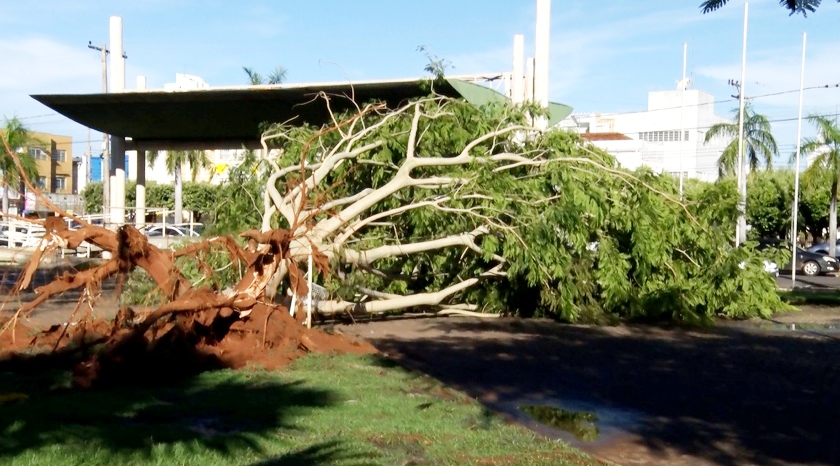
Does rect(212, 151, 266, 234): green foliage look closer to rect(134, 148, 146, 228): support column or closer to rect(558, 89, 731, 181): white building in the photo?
rect(134, 148, 146, 228): support column

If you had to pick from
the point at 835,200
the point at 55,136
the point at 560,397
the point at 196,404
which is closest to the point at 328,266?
the point at 560,397

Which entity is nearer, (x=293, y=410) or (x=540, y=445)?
(x=540, y=445)

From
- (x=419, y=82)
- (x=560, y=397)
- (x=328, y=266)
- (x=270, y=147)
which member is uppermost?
(x=419, y=82)

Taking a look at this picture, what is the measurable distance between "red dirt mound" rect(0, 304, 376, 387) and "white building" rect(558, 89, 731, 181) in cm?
4997

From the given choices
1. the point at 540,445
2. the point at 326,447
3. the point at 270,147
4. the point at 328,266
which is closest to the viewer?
the point at 326,447

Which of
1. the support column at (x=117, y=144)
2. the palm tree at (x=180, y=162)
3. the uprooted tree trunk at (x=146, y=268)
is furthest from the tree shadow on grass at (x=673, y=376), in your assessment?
the palm tree at (x=180, y=162)

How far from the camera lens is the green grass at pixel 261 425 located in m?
6.70

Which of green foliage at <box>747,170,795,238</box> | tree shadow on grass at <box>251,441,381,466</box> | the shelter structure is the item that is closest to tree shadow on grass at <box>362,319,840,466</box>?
tree shadow on grass at <box>251,441,381,466</box>

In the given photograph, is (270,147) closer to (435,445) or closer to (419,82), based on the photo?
(419,82)

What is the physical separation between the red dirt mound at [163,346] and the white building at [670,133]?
164 ft

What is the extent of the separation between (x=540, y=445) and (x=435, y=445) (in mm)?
860

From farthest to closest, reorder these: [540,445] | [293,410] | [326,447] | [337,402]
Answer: [337,402] → [293,410] → [540,445] → [326,447]

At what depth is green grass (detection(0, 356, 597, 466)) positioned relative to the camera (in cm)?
670

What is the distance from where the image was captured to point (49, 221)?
435 inches
